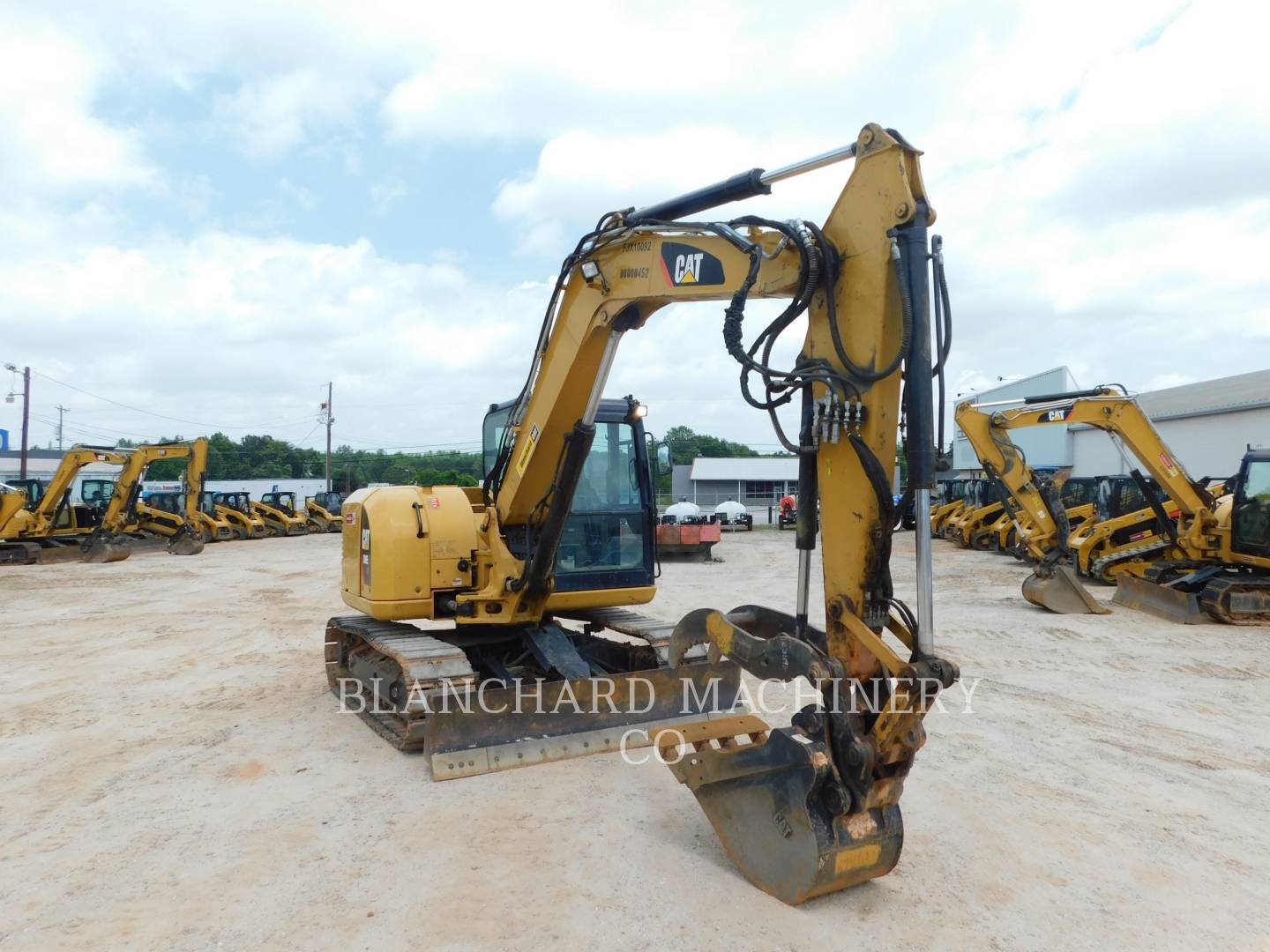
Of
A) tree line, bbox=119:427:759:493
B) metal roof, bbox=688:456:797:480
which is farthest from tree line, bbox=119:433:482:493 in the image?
metal roof, bbox=688:456:797:480

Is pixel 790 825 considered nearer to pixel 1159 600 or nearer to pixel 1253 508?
pixel 1159 600

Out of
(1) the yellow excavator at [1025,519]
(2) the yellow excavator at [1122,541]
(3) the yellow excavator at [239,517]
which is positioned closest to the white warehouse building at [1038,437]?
(1) the yellow excavator at [1025,519]

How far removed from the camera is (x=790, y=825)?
3.59 m

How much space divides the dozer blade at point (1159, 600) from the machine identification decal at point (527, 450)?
907 centimetres

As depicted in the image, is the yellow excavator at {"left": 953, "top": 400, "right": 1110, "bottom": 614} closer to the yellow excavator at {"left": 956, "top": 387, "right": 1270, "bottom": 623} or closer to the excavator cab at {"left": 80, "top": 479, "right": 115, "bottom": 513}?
the yellow excavator at {"left": 956, "top": 387, "right": 1270, "bottom": 623}

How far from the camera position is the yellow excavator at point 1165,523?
1089cm

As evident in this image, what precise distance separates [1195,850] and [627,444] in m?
4.29

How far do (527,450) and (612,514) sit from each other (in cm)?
96

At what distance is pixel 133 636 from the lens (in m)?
10.5

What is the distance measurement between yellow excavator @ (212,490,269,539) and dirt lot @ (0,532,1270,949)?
19.8 m

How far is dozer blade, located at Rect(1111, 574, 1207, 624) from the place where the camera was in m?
10.8

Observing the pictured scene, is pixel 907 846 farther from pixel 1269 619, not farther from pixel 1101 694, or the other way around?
pixel 1269 619

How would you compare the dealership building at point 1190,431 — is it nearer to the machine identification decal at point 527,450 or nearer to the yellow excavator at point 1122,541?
the yellow excavator at point 1122,541

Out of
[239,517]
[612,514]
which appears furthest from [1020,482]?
[239,517]
